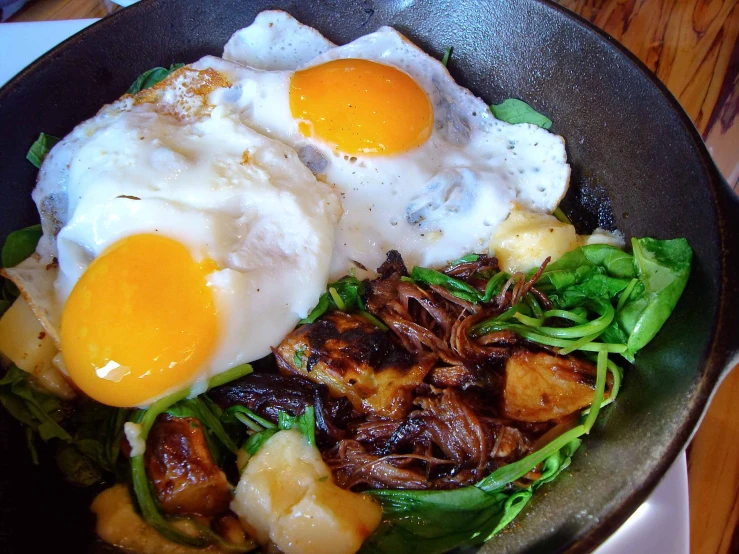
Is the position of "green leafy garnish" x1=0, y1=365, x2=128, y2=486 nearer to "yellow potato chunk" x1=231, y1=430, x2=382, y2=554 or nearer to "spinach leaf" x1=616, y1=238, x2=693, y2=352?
"yellow potato chunk" x1=231, y1=430, x2=382, y2=554

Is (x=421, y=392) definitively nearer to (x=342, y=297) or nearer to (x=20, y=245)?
(x=342, y=297)

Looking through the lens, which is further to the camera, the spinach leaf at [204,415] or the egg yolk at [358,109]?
the egg yolk at [358,109]

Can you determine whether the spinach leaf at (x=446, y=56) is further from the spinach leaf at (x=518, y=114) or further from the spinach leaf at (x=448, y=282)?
the spinach leaf at (x=448, y=282)

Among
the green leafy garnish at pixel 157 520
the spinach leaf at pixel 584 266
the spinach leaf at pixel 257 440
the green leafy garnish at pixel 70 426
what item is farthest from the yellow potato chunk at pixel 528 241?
the green leafy garnish at pixel 70 426

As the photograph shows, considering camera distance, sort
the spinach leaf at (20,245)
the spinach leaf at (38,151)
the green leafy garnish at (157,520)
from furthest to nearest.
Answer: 1. the spinach leaf at (38,151)
2. the spinach leaf at (20,245)
3. the green leafy garnish at (157,520)

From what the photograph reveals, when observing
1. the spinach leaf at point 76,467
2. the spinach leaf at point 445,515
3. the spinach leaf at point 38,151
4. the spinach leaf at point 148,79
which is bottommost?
the spinach leaf at point 445,515

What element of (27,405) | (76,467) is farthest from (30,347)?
(76,467)

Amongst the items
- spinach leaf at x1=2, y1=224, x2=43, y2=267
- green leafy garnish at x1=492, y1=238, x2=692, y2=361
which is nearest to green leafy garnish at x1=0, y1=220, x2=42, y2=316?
spinach leaf at x1=2, y1=224, x2=43, y2=267
